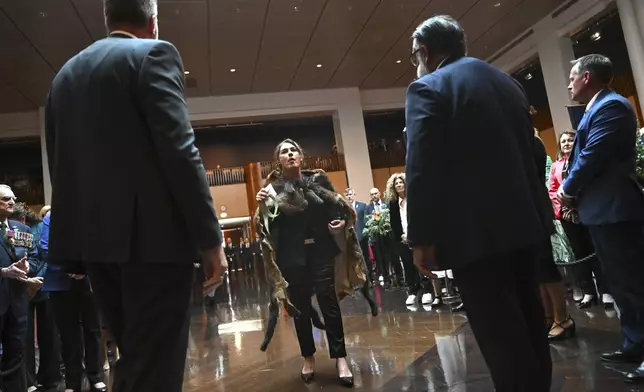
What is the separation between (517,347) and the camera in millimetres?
1580

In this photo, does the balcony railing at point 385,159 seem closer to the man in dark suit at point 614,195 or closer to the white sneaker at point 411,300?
the white sneaker at point 411,300

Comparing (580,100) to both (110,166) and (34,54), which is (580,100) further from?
(34,54)

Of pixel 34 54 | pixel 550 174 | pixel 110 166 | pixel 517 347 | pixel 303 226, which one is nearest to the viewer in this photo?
pixel 110 166

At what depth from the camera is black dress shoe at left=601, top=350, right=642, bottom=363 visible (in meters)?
2.65

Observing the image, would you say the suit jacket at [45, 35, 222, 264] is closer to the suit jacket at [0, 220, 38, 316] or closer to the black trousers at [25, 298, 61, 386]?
the suit jacket at [0, 220, 38, 316]

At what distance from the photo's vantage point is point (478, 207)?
5.25 feet

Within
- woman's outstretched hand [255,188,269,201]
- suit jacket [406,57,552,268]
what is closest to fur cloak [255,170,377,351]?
woman's outstretched hand [255,188,269,201]

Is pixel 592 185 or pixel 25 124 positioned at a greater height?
pixel 25 124

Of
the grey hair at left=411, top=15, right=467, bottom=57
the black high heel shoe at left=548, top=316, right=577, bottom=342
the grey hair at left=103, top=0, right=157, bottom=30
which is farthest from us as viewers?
the black high heel shoe at left=548, top=316, right=577, bottom=342

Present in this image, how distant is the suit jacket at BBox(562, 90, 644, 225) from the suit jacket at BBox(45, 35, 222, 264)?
2.10m

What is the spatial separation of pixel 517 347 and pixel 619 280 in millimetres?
1363

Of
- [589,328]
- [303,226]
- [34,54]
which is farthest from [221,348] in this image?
[34,54]

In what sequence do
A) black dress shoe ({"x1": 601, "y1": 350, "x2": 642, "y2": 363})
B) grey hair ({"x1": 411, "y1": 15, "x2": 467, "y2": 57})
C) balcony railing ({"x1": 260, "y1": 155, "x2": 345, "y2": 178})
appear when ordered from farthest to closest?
balcony railing ({"x1": 260, "y1": 155, "x2": 345, "y2": 178}), black dress shoe ({"x1": 601, "y1": 350, "x2": 642, "y2": 363}), grey hair ({"x1": 411, "y1": 15, "x2": 467, "y2": 57})

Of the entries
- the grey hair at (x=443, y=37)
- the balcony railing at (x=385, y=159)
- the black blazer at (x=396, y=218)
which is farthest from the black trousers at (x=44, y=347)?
the balcony railing at (x=385, y=159)
